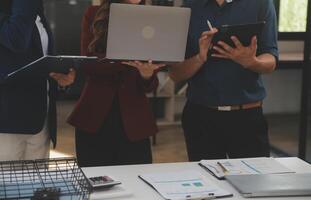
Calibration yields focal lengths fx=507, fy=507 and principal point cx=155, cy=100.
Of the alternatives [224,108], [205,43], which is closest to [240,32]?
[205,43]

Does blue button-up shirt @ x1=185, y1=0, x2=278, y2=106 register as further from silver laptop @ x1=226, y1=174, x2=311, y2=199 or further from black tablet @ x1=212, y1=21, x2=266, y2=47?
silver laptop @ x1=226, y1=174, x2=311, y2=199

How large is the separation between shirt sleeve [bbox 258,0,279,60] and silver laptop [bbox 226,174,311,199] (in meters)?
0.74

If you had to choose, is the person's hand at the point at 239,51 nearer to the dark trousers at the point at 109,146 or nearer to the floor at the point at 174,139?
the dark trousers at the point at 109,146

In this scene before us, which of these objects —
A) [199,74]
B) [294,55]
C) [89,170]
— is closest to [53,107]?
[89,170]

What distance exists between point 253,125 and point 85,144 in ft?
2.50

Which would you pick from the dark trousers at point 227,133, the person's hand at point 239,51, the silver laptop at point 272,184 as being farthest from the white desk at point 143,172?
the person's hand at point 239,51

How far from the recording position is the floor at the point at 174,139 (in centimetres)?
439

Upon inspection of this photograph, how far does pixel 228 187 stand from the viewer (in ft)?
5.46

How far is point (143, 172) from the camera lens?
179cm

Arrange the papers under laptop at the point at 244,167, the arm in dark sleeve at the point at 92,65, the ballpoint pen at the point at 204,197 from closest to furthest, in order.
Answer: the ballpoint pen at the point at 204,197 → the papers under laptop at the point at 244,167 → the arm in dark sleeve at the point at 92,65

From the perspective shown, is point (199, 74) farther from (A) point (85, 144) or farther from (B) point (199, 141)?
(A) point (85, 144)

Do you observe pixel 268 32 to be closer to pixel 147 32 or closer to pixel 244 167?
pixel 147 32

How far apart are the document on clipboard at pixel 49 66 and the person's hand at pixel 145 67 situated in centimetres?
22

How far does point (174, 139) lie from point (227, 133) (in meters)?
2.68
